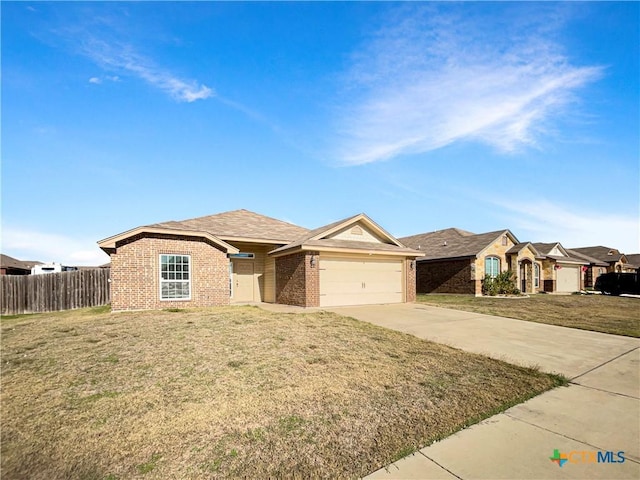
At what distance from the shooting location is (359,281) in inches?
639

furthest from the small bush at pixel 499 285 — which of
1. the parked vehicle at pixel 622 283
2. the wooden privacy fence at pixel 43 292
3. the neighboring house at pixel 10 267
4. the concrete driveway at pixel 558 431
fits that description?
the neighboring house at pixel 10 267

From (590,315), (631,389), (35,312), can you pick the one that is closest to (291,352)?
(631,389)

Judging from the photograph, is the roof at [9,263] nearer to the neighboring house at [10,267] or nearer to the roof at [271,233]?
the neighboring house at [10,267]

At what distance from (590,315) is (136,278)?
18043 millimetres

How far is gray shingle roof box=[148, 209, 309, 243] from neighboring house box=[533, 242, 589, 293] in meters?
21.5

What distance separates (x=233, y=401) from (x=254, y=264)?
46.0 feet

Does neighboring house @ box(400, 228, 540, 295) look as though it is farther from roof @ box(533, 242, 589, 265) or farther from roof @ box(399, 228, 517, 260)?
roof @ box(533, 242, 589, 265)

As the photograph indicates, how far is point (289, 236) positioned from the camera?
18.4 m

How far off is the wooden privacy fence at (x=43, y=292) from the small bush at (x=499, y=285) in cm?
2429

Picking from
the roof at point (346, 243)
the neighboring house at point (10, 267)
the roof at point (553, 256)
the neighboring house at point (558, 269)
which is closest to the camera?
the roof at point (346, 243)

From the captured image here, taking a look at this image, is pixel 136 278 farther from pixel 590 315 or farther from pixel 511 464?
pixel 590 315

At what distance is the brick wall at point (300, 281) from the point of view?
575 inches

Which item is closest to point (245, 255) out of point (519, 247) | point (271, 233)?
point (271, 233)

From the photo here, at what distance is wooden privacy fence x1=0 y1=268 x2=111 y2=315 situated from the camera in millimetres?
16172
